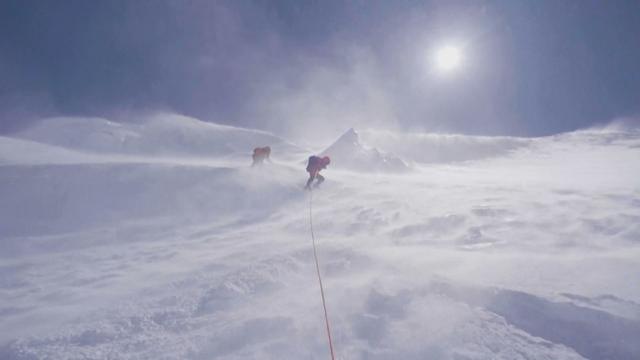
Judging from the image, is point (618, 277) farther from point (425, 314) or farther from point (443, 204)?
point (443, 204)

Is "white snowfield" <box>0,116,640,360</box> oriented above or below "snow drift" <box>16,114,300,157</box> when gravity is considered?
below

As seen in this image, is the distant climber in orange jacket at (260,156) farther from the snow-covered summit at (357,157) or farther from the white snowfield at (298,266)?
the snow-covered summit at (357,157)

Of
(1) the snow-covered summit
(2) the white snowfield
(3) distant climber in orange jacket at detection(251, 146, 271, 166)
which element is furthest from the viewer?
(1) the snow-covered summit

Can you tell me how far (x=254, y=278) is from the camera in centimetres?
685

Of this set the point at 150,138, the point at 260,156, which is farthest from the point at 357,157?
the point at 150,138

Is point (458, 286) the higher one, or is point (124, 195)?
point (124, 195)

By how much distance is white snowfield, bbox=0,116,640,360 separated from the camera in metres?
5.25

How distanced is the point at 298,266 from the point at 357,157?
524 inches

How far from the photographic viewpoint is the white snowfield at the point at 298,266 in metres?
5.25

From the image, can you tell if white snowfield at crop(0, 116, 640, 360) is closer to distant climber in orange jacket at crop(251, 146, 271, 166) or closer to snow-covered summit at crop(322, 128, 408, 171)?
distant climber in orange jacket at crop(251, 146, 271, 166)

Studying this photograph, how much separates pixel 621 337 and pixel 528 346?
0.97 meters

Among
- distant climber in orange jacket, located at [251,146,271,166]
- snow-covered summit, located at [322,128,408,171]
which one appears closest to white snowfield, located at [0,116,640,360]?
distant climber in orange jacket, located at [251,146,271,166]

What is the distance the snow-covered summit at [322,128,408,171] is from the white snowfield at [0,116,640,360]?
4.39m

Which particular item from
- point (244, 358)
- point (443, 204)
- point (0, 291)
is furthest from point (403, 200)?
point (0, 291)
